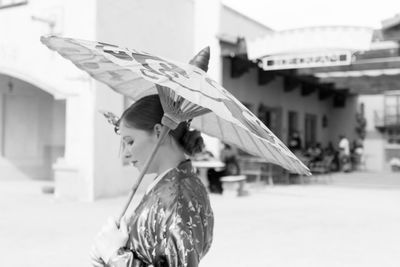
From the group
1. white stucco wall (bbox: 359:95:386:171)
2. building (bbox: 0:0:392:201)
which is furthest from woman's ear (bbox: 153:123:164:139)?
white stucco wall (bbox: 359:95:386:171)

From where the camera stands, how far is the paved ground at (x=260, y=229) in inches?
192

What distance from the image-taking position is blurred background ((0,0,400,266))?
5559 millimetres

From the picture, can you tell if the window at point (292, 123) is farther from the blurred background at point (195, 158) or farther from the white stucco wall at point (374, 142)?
the white stucco wall at point (374, 142)

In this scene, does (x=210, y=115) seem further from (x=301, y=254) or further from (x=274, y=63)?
(x=274, y=63)

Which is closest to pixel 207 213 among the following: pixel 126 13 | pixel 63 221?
pixel 63 221

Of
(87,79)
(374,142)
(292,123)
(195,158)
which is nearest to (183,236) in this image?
(195,158)

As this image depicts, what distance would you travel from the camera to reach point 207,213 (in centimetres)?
152

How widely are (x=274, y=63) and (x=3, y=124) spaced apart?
657cm

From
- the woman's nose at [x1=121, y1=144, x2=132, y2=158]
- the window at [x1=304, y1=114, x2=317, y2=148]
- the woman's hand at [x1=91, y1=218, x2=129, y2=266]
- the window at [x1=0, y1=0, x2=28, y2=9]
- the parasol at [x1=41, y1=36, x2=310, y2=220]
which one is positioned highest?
the window at [x1=0, y1=0, x2=28, y2=9]

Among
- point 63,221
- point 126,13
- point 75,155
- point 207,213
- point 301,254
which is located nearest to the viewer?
point 207,213

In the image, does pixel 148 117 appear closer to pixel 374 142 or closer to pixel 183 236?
pixel 183 236

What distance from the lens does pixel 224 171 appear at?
10.6 metres

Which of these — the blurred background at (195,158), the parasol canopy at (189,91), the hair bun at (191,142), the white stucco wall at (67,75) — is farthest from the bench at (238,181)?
the hair bun at (191,142)

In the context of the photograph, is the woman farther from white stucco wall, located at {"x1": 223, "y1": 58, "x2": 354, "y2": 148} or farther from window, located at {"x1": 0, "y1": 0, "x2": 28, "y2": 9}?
white stucco wall, located at {"x1": 223, "y1": 58, "x2": 354, "y2": 148}
